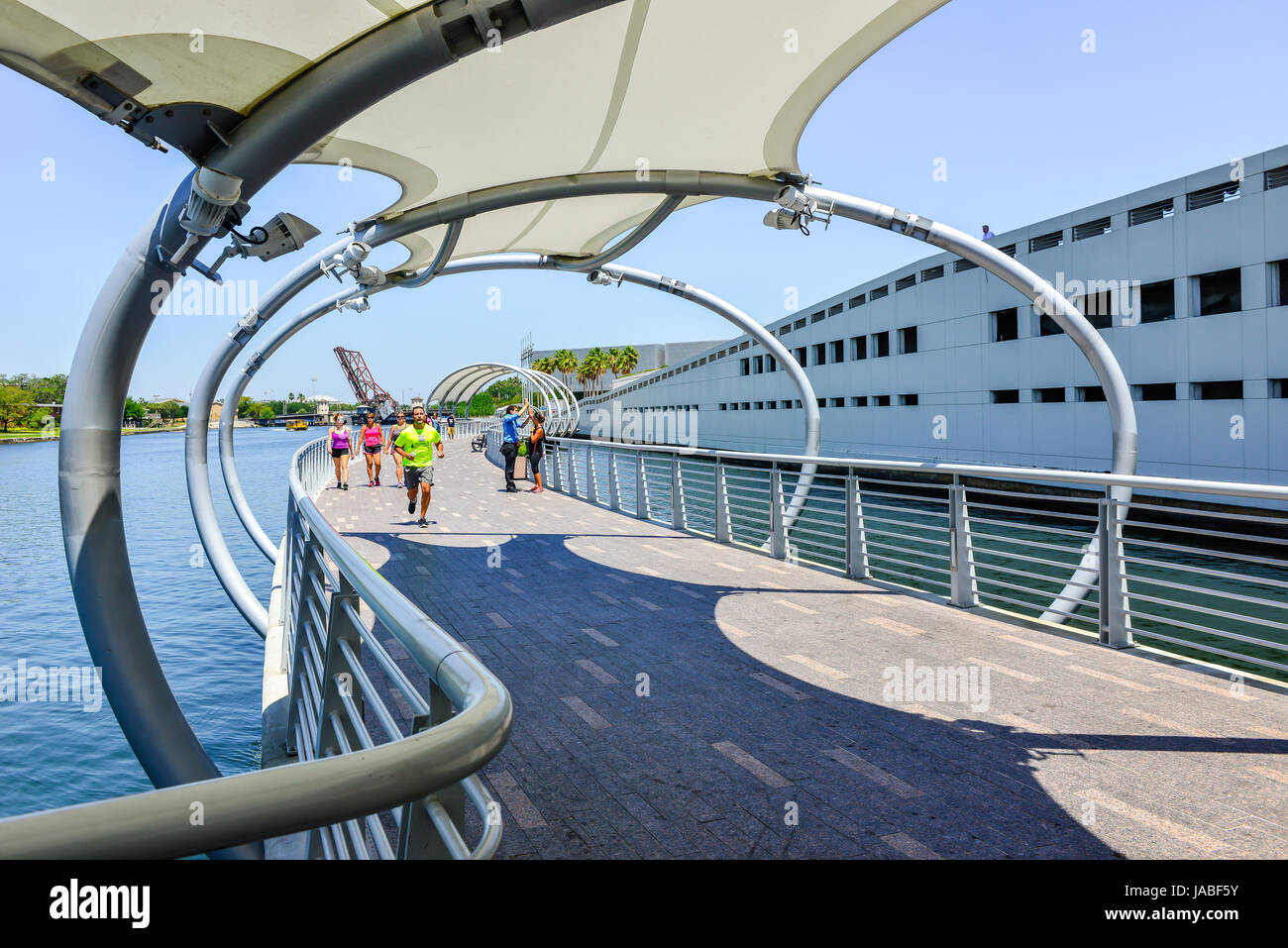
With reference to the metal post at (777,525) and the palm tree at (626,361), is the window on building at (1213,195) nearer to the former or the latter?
the metal post at (777,525)

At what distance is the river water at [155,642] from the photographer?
9.87m

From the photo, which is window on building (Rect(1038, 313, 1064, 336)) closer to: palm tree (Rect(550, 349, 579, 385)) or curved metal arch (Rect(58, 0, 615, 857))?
curved metal arch (Rect(58, 0, 615, 857))

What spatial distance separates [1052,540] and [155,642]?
62.6 ft

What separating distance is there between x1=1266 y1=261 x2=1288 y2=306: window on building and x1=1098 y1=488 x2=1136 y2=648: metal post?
576 inches

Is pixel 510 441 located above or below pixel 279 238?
below

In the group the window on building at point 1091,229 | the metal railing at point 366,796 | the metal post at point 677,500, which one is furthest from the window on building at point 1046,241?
the metal railing at point 366,796

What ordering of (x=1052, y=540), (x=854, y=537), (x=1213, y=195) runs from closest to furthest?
(x=854, y=537)
(x=1213, y=195)
(x=1052, y=540)

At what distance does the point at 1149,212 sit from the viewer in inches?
749

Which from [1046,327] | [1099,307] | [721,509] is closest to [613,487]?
[721,509]

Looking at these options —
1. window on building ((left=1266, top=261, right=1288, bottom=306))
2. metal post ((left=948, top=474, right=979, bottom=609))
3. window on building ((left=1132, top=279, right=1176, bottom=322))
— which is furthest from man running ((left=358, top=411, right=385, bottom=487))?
window on building ((left=1266, top=261, right=1288, bottom=306))

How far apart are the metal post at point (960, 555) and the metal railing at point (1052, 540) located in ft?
0.04

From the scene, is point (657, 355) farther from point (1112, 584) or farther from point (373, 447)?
point (1112, 584)
